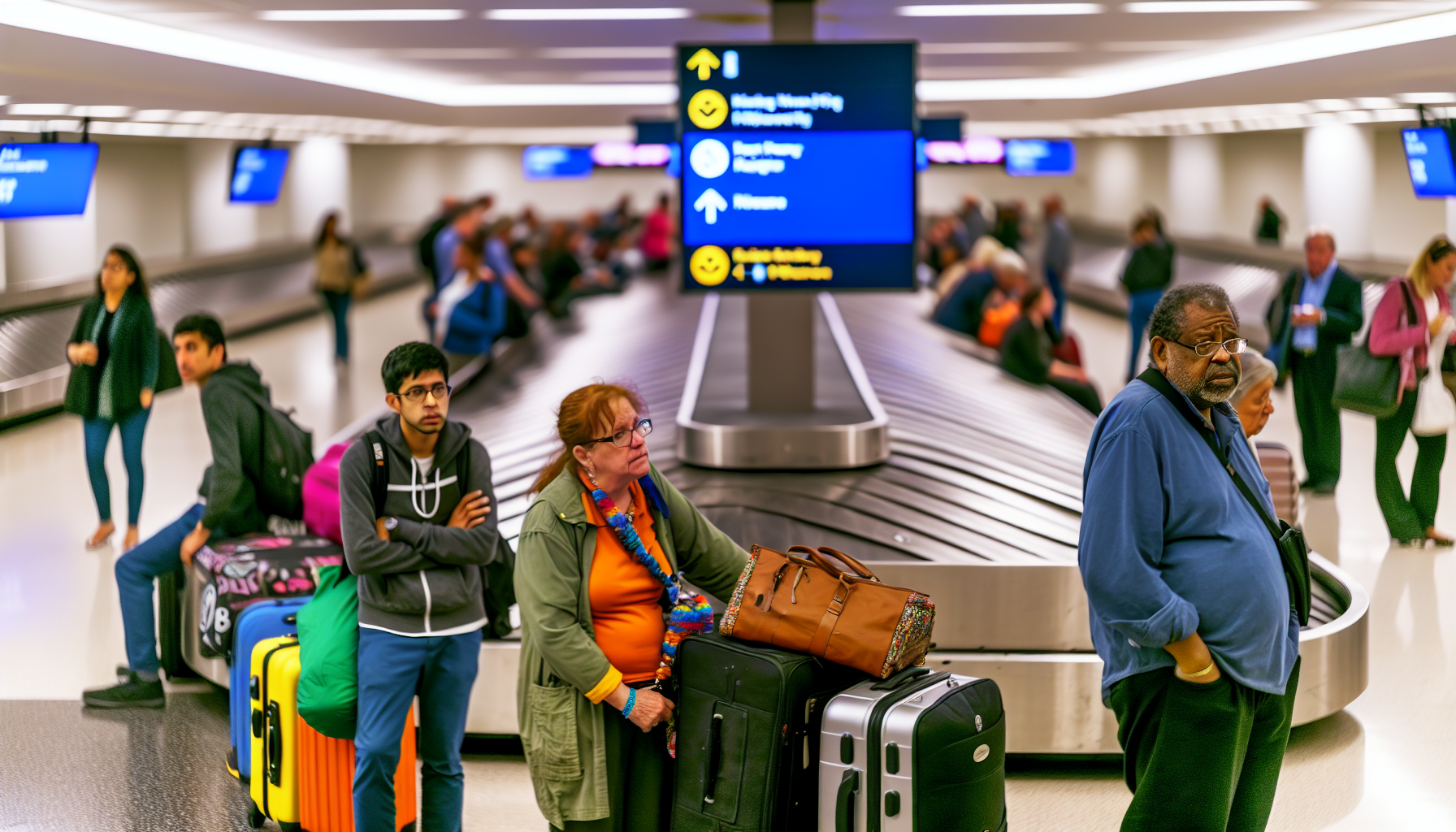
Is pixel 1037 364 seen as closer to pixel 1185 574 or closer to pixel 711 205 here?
pixel 711 205

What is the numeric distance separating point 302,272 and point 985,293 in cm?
1316

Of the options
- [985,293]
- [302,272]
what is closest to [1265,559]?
[985,293]

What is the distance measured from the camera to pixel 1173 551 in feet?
9.32

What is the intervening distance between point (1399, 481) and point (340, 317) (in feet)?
35.5

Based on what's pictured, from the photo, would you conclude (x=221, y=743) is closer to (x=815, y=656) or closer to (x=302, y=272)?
(x=815, y=656)

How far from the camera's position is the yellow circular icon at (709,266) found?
5.93 metres

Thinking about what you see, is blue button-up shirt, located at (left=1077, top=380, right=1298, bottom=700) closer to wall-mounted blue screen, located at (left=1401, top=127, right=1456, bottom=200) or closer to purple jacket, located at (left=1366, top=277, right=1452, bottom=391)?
purple jacket, located at (left=1366, top=277, right=1452, bottom=391)

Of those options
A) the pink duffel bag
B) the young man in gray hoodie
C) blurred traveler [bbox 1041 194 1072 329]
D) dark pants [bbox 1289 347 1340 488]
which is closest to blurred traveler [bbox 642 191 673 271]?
blurred traveler [bbox 1041 194 1072 329]

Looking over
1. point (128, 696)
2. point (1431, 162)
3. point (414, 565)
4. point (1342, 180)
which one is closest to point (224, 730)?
point (128, 696)

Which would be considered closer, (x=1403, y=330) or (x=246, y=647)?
(x=246, y=647)

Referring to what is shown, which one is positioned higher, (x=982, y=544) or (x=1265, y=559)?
(x=1265, y=559)

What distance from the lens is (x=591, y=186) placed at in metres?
36.4

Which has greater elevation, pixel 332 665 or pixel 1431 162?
pixel 1431 162

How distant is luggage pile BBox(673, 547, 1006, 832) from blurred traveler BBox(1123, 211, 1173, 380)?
33.6 feet
